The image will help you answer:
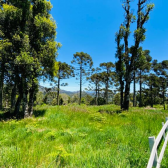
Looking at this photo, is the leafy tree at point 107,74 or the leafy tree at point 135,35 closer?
→ the leafy tree at point 135,35

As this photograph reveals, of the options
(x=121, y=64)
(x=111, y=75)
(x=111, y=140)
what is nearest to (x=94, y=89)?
(x=111, y=75)

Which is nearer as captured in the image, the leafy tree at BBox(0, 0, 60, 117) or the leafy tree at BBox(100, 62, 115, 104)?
the leafy tree at BBox(0, 0, 60, 117)

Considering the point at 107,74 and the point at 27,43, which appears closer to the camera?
the point at 27,43

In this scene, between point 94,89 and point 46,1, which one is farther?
point 94,89

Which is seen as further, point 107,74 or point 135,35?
point 107,74

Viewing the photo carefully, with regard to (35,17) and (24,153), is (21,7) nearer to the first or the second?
(35,17)

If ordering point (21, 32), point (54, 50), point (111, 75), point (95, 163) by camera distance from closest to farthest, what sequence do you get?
point (95, 163), point (21, 32), point (54, 50), point (111, 75)

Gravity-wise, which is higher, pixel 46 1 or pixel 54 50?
pixel 46 1

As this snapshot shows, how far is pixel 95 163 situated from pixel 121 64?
1220cm

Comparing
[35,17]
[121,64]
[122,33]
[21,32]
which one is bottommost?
[121,64]

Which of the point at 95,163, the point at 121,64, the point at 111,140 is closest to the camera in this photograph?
the point at 95,163

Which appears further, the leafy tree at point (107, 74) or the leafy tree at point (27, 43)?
the leafy tree at point (107, 74)

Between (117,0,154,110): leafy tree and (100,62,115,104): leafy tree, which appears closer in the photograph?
(117,0,154,110): leafy tree

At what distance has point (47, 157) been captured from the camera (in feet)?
9.08
